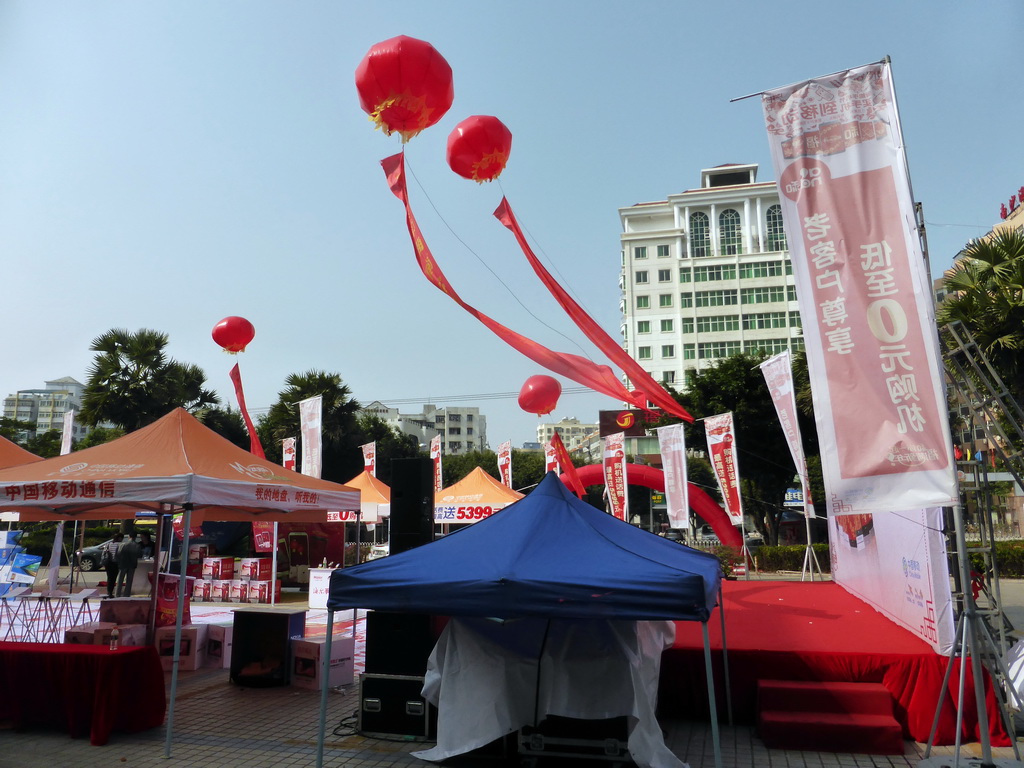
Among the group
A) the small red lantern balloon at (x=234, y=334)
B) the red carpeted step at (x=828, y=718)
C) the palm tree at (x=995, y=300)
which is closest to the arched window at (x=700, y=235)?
the palm tree at (x=995, y=300)

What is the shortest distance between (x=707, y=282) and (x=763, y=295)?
15.5 ft

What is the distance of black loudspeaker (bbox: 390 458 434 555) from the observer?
7180mm

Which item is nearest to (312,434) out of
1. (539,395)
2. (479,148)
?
(539,395)

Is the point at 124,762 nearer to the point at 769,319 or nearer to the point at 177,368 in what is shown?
the point at 177,368

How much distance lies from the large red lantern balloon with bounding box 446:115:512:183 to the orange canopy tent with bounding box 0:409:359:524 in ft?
13.6

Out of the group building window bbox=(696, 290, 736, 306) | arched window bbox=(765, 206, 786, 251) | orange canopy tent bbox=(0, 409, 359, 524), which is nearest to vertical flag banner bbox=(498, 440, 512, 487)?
orange canopy tent bbox=(0, 409, 359, 524)

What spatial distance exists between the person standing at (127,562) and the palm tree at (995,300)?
1578 cm

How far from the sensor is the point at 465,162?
28.6 ft

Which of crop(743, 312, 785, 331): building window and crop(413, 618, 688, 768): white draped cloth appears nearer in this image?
crop(413, 618, 688, 768): white draped cloth

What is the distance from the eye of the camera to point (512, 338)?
8.65 metres

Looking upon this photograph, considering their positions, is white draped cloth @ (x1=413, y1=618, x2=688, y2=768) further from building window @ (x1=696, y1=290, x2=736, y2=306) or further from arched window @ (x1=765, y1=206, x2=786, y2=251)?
arched window @ (x1=765, y1=206, x2=786, y2=251)

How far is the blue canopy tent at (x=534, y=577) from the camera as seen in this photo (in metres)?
4.62

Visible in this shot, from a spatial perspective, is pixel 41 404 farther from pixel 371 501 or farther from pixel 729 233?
pixel 371 501

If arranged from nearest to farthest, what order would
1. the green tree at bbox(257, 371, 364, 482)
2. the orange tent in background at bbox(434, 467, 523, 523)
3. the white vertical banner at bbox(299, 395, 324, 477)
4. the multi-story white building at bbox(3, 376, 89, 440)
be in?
the white vertical banner at bbox(299, 395, 324, 477)
the orange tent in background at bbox(434, 467, 523, 523)
the green tree at bbox(257, 371, 364, 482)
the multi-story white building at bbox(3, 376, 89, 440)
